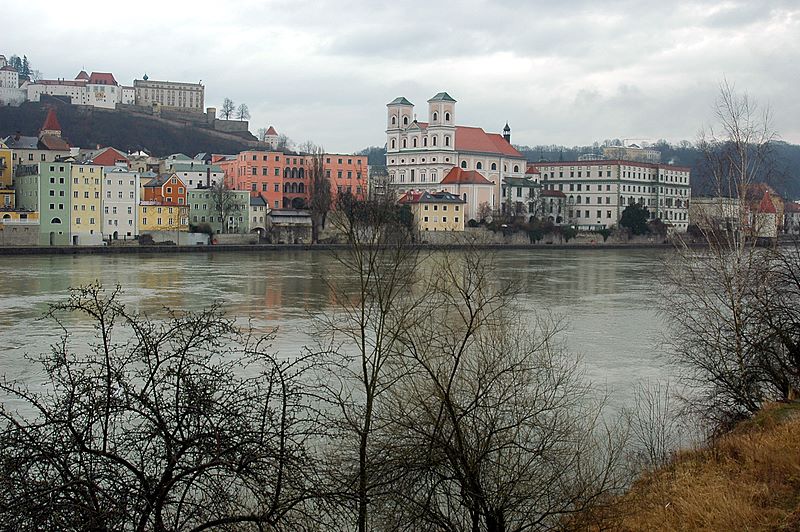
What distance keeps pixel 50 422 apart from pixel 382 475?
6.57ft

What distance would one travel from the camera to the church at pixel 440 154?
54375 mm

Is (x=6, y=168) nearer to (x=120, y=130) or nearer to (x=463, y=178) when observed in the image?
(x=463, y=178)

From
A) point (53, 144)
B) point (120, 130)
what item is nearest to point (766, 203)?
point (53, 144)

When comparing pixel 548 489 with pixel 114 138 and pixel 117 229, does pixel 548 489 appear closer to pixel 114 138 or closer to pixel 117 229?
pixel 117 229

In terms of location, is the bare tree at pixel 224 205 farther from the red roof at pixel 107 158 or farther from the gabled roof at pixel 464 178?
the gabled roof at pixel 464 178

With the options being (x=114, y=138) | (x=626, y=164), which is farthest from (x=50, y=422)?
(x=114, y=138)

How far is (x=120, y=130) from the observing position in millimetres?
67688

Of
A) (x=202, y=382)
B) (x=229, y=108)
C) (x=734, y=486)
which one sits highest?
(x=229, y=108)

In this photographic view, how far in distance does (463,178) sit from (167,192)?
19226mm

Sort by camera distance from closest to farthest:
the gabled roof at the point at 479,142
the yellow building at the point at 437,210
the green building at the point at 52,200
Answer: the green building at the point at 52,200 < the yellow building at the point at 437,210 < the gabled roof at the point at 479,142

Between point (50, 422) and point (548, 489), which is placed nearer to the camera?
point (50, 422)

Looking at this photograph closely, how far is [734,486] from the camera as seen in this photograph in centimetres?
566

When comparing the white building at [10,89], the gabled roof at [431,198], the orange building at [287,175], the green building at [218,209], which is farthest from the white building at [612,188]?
the white building at [10,89]

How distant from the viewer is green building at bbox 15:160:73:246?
117 ft
